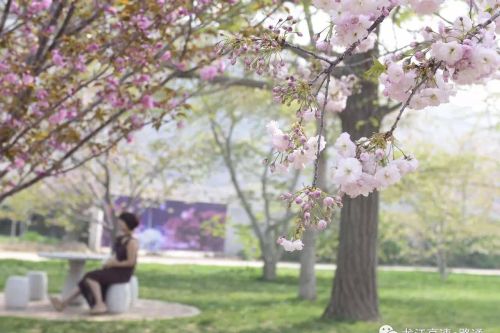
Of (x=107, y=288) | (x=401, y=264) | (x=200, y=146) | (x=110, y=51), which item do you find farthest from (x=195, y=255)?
(x=110, y=51)

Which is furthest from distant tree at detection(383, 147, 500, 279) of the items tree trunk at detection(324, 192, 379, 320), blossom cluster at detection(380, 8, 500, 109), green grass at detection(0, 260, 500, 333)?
blossom cluster at detection(380, 8, 500, 109)

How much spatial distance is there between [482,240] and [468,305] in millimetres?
10444

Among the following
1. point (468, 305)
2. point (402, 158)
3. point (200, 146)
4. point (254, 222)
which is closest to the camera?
point (402, 158)

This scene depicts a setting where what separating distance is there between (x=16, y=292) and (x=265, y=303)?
149 inches

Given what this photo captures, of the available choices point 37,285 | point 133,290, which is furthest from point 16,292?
point 133,290

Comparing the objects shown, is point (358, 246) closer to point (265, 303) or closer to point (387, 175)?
point (265, 303)

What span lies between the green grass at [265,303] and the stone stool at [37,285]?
166cm

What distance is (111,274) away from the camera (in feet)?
26.5

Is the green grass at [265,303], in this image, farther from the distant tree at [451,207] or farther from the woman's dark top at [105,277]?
the distant tree at [451,207]

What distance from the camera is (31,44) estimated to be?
17.7 feet

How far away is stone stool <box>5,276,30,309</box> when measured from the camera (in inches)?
313

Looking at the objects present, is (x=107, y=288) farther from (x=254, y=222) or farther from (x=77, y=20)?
(x=254, y=222)

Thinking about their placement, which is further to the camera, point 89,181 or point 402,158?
point 89,181

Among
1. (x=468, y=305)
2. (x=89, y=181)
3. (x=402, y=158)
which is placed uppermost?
(x=89, y=181)
